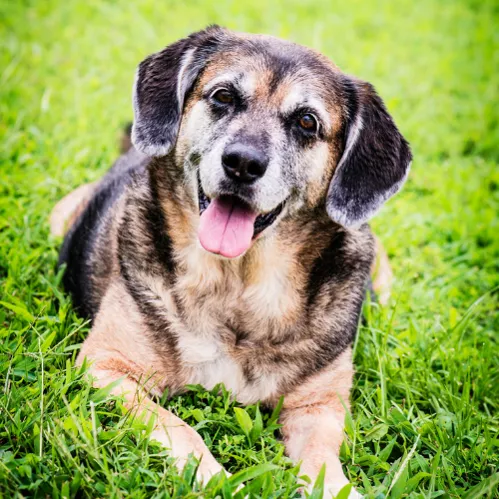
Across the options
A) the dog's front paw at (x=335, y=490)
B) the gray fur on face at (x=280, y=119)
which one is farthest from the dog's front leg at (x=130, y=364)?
the gray fur on face at (x=280, y=119)

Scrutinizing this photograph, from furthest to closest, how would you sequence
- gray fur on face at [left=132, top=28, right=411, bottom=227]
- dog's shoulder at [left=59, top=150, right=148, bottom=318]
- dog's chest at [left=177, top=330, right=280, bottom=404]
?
dog's shoulder at [left=59, top=150, right=148, bottom=318]
dog's chest at [left=177, top=330, right=280, bottom=404]
gray fur on face at [left=132, top=28, right=411, bottom=227]

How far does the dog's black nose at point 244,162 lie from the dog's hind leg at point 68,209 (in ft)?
5.99

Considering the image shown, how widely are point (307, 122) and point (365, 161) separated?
0.39 meters

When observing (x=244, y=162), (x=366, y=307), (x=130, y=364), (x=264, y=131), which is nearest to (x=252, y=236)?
(x=244, y=162)

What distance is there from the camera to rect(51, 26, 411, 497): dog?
130 inches

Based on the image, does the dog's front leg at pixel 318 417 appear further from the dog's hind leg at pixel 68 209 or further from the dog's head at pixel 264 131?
the dog's hind leg at pixel 68 209

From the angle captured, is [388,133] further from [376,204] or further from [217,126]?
[217,126]

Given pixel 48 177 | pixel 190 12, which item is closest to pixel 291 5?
pixel 190 12

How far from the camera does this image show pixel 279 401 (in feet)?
10.9

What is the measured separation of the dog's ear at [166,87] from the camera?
3.42m

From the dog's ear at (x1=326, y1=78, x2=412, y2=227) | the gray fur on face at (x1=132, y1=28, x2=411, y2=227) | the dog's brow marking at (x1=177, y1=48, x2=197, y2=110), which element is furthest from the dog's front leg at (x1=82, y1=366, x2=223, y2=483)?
the dog's brow marking at (x1=177, y1=48, x2=197, y2=110)

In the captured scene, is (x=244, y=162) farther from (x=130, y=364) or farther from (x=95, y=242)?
(x=95, y=242)

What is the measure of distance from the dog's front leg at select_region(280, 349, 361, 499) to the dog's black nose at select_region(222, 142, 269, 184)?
3.82 feet

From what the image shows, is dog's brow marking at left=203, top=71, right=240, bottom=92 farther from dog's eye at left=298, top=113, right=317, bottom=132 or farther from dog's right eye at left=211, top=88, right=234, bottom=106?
dog's eye at left=298, top=113, right=317, bottom=132
